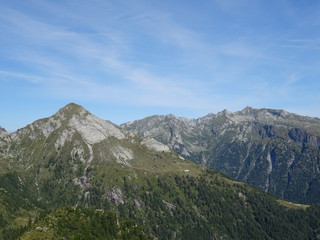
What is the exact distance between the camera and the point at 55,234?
199125mm

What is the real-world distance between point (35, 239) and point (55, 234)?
43.7 feet

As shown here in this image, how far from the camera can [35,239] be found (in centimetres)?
18825
